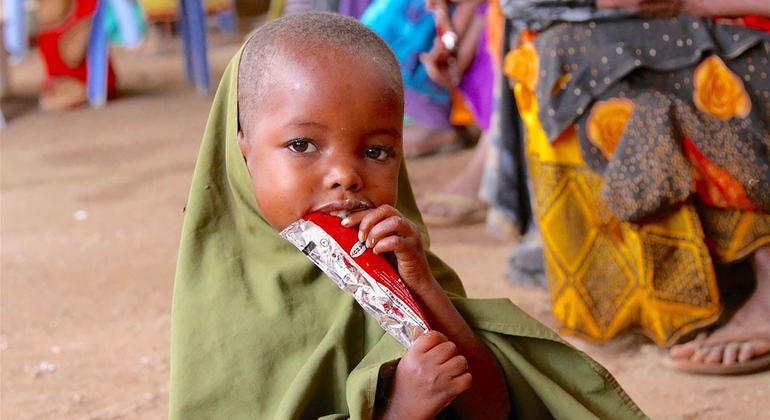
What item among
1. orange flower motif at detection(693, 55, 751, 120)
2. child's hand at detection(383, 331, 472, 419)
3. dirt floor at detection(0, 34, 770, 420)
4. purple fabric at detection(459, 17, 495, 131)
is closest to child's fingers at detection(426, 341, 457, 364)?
child's hand at detection(383, 331, 472, 419)

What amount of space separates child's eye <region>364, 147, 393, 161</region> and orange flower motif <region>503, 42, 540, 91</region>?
1378mm

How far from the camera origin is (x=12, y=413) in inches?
106

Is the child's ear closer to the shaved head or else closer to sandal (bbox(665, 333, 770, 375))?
the shaved head

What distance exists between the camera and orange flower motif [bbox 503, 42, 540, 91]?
2.96 metres

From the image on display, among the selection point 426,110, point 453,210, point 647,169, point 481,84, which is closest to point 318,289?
point 647,169

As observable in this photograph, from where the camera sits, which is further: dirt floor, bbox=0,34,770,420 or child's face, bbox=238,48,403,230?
dirt floor, bbox=0,34,770,420

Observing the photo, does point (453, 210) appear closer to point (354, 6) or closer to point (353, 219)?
point (354, 6)

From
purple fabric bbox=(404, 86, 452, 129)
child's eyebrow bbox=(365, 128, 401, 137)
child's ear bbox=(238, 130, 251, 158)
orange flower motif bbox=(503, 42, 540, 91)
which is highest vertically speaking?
child's eyebrow bbox=(365, 128, 401, 137)

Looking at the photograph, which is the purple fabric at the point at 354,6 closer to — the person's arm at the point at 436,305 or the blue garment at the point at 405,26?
the blue garment at the point at 405,26

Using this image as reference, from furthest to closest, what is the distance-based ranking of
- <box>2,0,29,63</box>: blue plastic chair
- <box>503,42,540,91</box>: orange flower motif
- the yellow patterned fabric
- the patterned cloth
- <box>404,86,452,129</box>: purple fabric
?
<box>2,0,29,63</box>: blue plastic chair
<box>404,86,452,129</box>: purple fabric
<box>503,42,540,91</box>: orange flower motif
the yellow patterned fabric
the patterned cloth

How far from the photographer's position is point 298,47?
1.64 metres

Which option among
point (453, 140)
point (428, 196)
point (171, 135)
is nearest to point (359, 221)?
point (428, 196)

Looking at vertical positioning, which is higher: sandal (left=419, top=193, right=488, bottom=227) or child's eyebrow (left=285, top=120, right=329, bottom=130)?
child's eyebrow (left=285, top=120, right=329, bottom=130)

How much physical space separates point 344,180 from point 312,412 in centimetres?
36
